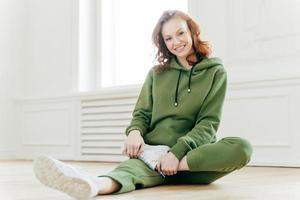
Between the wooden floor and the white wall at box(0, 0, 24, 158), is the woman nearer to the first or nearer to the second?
the wooden floor

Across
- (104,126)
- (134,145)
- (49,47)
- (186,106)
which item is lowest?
(104,126)

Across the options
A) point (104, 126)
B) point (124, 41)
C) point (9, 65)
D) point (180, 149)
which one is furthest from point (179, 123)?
point (9, 65)

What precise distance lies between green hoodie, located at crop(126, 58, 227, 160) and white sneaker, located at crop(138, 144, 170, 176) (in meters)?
0.03

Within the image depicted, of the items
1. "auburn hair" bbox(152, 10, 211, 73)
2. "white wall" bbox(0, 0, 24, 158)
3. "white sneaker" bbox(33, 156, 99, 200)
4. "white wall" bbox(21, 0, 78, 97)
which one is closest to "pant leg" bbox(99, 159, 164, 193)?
"white sneaker" bbox(33, 156, 99, 200)

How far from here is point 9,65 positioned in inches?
162

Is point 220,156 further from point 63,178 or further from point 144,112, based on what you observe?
point 63,178

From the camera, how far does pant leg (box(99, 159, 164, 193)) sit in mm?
1312

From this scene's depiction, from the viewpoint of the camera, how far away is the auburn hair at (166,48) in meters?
1.62

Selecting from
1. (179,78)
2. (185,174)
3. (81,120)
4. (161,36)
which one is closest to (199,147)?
(185,174)

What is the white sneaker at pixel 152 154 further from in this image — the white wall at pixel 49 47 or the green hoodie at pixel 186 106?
the white wall at pixel 49 47

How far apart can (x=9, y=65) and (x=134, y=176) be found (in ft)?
9.83

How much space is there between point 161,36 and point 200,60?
16cm

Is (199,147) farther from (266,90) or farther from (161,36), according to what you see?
(266,90)

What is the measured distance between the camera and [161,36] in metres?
1.64
